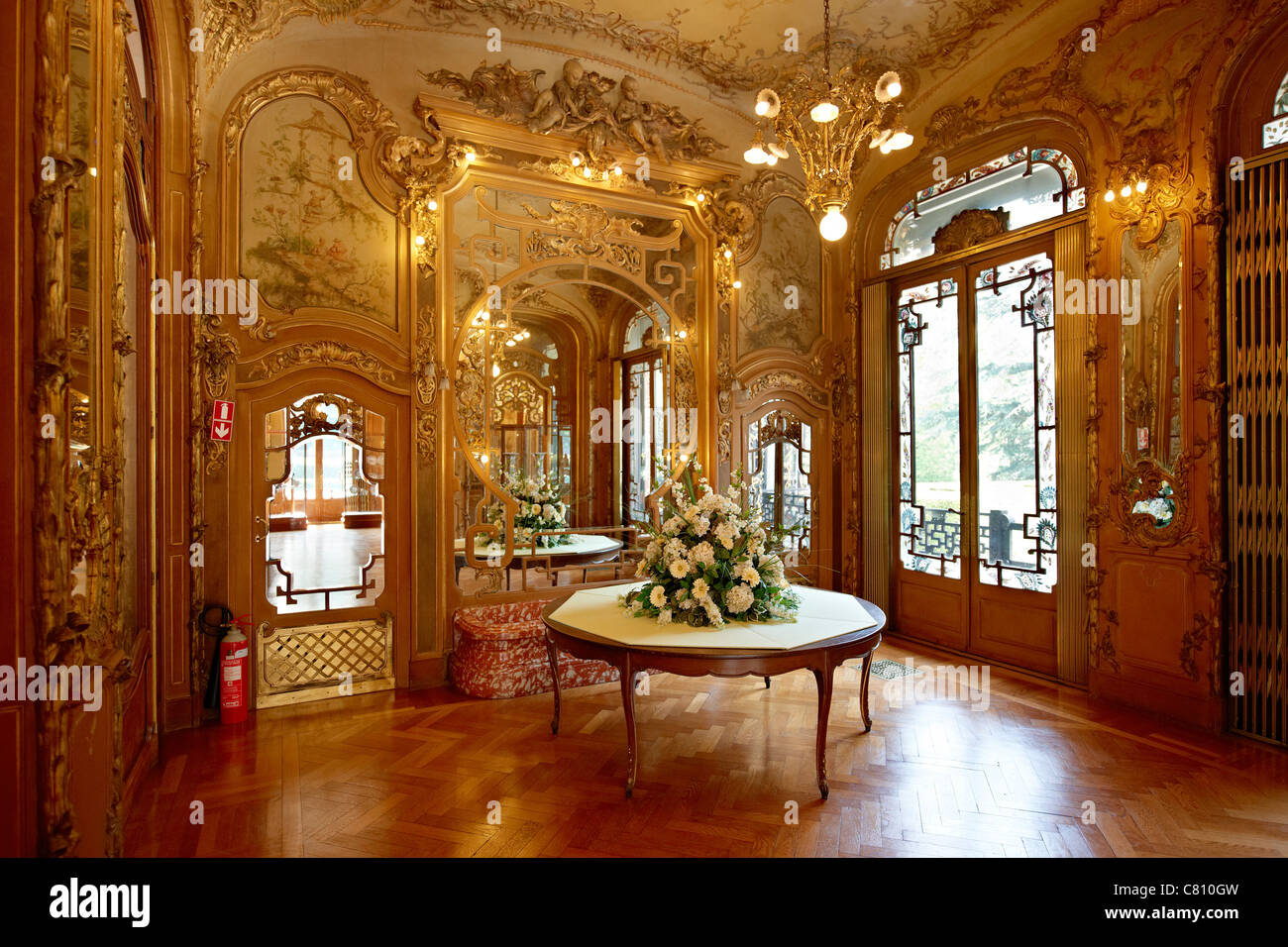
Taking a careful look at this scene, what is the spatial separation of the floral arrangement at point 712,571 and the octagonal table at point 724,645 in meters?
0.09

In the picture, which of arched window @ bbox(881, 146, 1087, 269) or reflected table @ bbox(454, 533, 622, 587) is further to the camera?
reflected table @ bbox(454, 533, 622, 587)

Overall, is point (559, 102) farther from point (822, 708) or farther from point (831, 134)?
point (822, 708)

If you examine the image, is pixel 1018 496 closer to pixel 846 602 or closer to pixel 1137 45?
pixel 846 602

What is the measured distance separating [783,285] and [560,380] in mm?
2203

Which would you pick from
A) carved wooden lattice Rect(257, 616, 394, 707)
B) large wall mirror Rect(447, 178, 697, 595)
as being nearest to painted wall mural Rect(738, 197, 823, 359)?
large wall mirror Rect(447, 178, 697, 595)

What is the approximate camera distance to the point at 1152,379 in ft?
14.5

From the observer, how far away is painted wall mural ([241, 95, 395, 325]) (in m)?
4.55

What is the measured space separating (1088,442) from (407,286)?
4737 millimetres

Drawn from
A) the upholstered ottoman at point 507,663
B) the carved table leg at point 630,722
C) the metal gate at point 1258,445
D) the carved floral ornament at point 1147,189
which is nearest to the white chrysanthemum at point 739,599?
the carved table leg at point 630,722

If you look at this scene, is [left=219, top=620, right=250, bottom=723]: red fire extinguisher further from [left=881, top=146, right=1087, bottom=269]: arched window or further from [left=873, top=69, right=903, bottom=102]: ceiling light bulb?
[left=881, top=146, right=1087, bottom=269]: arched window

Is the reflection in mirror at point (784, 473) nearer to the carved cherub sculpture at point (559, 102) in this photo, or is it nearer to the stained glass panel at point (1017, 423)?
the stained glass panel at point (1017, 423)

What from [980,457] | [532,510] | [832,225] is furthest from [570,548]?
[980,457]

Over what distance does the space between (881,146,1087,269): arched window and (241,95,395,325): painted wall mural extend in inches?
168

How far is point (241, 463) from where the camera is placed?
453cm
